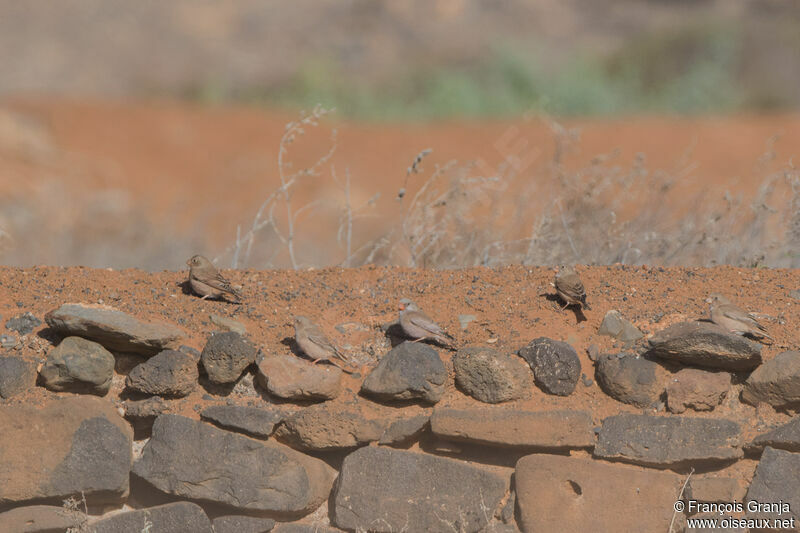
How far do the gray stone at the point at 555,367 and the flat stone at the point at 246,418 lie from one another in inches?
48.2

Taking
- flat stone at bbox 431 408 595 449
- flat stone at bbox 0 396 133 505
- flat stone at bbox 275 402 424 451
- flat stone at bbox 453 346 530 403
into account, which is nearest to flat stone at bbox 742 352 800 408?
flat stone at bbox 431 408 595 449

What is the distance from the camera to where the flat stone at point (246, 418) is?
417cm

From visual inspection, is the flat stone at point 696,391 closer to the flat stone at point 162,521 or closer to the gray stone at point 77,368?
the flat stone at point 162,521

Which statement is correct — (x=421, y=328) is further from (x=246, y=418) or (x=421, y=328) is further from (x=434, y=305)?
(x=246, y=418)

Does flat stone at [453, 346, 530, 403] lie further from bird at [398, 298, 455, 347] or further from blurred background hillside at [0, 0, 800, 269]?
blurred background hillside at [0, 0, 800, 269]

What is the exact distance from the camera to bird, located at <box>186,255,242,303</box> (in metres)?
4.68

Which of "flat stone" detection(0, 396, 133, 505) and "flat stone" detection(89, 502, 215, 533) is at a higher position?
"flat stone" detection(0, 396, 133, 505)

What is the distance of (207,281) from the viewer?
15.4 feet

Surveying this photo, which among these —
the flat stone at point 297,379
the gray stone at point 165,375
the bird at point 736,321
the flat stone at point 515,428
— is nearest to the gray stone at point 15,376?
the gray stone at point 165,375

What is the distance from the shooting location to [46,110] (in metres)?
16.1

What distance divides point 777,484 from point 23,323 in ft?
11.8

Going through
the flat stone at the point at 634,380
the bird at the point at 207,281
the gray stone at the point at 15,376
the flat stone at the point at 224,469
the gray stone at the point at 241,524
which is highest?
the bird at the point at 207,281

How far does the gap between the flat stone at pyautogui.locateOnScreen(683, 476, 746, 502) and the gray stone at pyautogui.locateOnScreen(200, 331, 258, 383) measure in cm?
211

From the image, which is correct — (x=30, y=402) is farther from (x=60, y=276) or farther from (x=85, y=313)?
(x=60, y=276)
